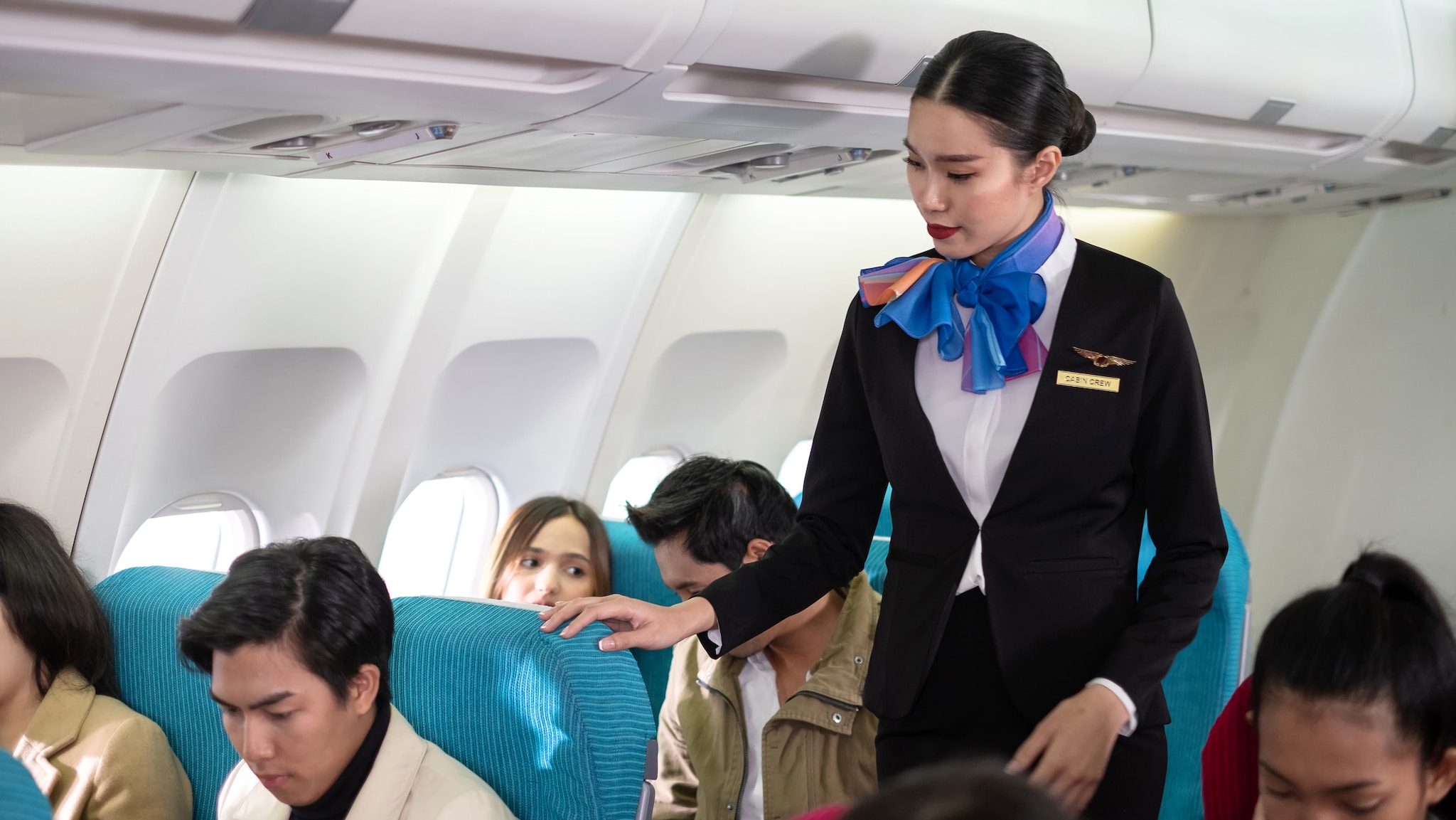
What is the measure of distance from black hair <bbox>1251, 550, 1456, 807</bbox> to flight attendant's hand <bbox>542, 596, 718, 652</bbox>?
0.72m

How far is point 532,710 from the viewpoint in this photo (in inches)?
68.1

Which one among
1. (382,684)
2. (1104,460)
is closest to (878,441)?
(1104,460)

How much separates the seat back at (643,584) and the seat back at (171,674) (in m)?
0.98

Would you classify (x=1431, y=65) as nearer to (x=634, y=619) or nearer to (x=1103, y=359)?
(x=1103, y=359)

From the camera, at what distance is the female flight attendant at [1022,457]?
153 cm

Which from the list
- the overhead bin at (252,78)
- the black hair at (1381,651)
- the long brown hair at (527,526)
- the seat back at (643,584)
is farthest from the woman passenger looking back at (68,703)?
the black hair at (1381,651)

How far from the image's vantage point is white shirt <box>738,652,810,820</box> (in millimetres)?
2451

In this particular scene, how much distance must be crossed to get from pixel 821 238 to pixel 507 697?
12.9ft

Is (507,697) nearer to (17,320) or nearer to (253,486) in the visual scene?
(17,320)

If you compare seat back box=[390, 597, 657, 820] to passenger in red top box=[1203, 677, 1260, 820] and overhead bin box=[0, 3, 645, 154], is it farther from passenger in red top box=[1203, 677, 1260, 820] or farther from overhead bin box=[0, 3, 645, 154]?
overhead bin box=[0, 3, 645, 154]

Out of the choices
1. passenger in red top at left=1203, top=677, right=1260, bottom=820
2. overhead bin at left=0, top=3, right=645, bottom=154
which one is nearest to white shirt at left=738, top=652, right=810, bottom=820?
passenger in red top at left=1203, top=677, right=1260, bottom=820

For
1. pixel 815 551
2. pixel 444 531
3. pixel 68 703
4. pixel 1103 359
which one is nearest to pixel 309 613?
pixel 68 703

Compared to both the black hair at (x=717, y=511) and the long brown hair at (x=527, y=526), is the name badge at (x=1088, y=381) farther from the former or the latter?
the long brown hair at (x=527, y=526)

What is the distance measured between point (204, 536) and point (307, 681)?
2325mm
